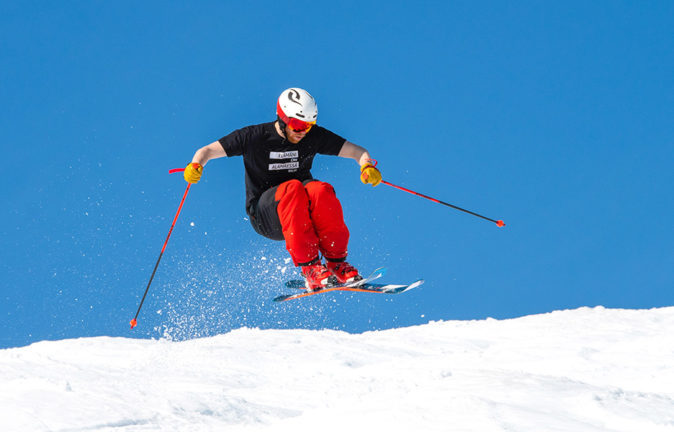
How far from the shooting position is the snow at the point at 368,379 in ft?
11.7

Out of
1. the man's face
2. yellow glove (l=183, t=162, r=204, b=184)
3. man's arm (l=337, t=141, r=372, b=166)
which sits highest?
man's arm (l=337, t=141, r=372, b=166)

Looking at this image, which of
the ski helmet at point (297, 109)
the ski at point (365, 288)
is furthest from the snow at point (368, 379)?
the ski helmet at point (297, 109)

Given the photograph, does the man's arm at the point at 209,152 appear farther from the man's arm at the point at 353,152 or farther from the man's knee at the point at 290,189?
the man's arm at the point at 353,152

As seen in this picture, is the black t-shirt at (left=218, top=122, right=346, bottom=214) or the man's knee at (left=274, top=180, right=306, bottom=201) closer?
the man's knee at (left=274, top=180, right=306, bottom=201)

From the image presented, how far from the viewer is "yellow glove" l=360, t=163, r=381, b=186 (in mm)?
5930

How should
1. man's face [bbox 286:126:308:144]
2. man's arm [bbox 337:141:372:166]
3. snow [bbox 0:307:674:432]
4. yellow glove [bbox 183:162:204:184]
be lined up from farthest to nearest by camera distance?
man's arm [bbox 337:141:372:166] < man's face [bbox 286:126:308:144] < yellow glove [bbox 183:162:204:184] < snow [bbox 0:307:674:432]

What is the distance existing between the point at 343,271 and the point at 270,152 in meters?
1.23

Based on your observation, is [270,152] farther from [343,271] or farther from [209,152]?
[343,271]

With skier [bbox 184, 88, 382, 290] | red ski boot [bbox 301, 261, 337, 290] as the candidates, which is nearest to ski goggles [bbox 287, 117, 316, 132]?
skier [bbox 184, 88, 382, 290]

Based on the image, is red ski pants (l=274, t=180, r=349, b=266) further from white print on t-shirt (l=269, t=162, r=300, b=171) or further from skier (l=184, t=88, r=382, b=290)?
white print on t-shirt (l=269, t=162, r=300, b=171)

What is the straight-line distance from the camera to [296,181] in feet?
18.3

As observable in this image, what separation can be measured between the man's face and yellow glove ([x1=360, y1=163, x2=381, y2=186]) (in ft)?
2.08

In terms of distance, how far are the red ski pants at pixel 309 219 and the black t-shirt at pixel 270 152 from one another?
0.33m

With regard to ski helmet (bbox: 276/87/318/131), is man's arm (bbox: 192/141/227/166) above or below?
below
